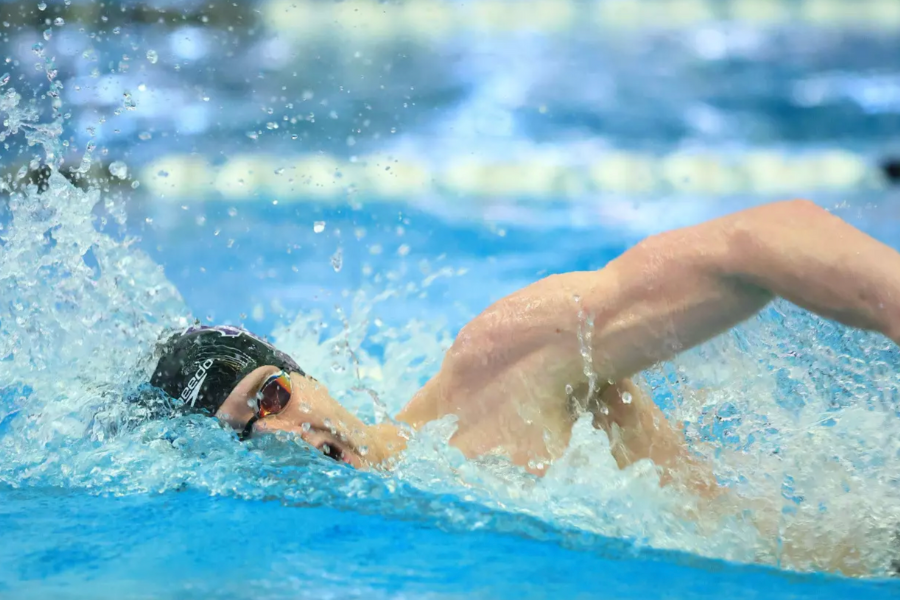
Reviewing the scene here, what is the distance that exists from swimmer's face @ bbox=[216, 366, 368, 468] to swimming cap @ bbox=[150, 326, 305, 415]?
0.02 metres

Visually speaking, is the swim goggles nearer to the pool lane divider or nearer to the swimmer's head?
the swimmer's head

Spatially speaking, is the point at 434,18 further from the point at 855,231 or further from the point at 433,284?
the point at 855,231

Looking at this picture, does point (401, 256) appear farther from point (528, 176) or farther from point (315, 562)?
point (315, 562)

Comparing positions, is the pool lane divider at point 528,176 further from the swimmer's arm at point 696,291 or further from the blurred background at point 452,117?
the swimmer's arm at point 696,291

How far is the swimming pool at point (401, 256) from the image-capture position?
4.62 ft

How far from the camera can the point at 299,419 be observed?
63.6 inches

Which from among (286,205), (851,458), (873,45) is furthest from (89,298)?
(873,45)

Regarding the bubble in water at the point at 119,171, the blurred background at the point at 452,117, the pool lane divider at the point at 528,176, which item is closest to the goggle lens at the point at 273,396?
the blurred background at the point at 452,117

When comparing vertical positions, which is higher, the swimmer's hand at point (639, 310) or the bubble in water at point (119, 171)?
the bubble in water at point (119, 171)

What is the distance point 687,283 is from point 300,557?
0.70 meters

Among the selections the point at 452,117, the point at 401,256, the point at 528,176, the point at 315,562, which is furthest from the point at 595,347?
the point at 452,117

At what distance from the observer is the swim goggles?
63.6 inches

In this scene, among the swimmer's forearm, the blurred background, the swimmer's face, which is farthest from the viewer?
the blurred background

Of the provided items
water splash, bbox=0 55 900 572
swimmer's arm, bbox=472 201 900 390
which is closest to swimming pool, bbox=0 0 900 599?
water splash, bbox=0 55 900 572
